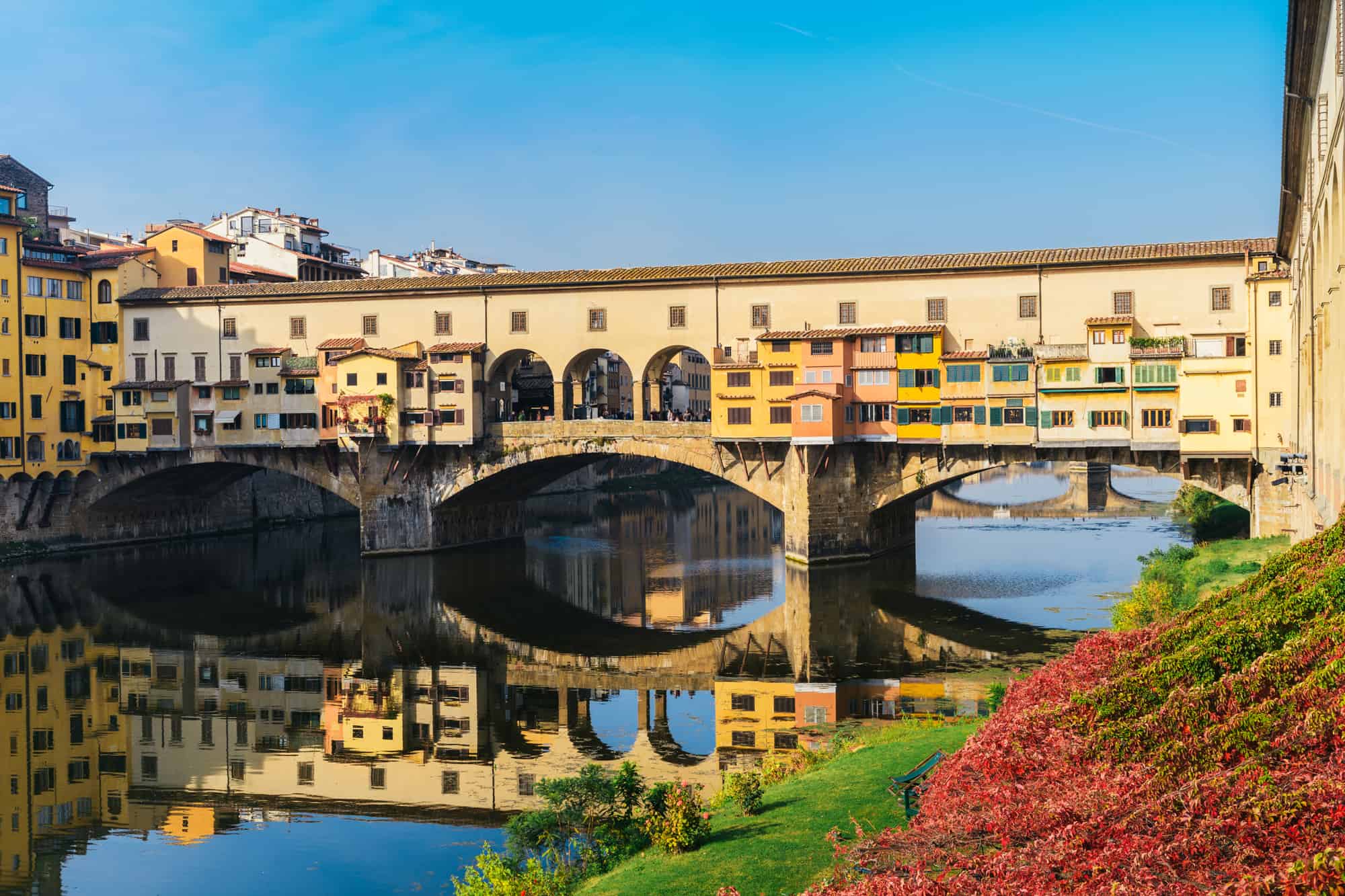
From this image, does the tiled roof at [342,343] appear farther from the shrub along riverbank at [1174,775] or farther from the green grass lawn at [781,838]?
the shrub along riverbank at [1174,775]

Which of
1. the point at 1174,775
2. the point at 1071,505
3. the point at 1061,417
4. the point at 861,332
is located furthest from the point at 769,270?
the point at 1174,775

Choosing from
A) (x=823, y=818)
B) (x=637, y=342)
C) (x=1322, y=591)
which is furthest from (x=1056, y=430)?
(x=1322, y=591)

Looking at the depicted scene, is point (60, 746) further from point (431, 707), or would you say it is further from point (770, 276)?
point (770, 276)

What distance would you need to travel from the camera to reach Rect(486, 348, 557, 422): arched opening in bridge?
5147 cm

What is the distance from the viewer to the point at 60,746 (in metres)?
25.2

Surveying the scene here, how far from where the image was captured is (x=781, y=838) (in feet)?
48.2

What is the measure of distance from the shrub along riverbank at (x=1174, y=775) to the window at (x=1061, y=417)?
102 ft

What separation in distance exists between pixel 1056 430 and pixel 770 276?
12049 millimetres

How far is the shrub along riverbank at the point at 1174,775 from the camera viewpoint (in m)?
6.71

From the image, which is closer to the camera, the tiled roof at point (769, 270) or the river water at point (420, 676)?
the river water at point (420, 676)

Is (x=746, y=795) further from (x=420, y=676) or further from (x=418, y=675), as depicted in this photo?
(x=418, y=675)

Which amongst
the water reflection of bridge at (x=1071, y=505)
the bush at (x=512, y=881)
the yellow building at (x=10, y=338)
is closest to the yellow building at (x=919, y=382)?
the water reflection of bridge at (x=1071, y=505)

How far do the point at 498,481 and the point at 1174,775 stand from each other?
4610 centimetres

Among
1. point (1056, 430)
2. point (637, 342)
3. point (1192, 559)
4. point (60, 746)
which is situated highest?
point (637, 342)
